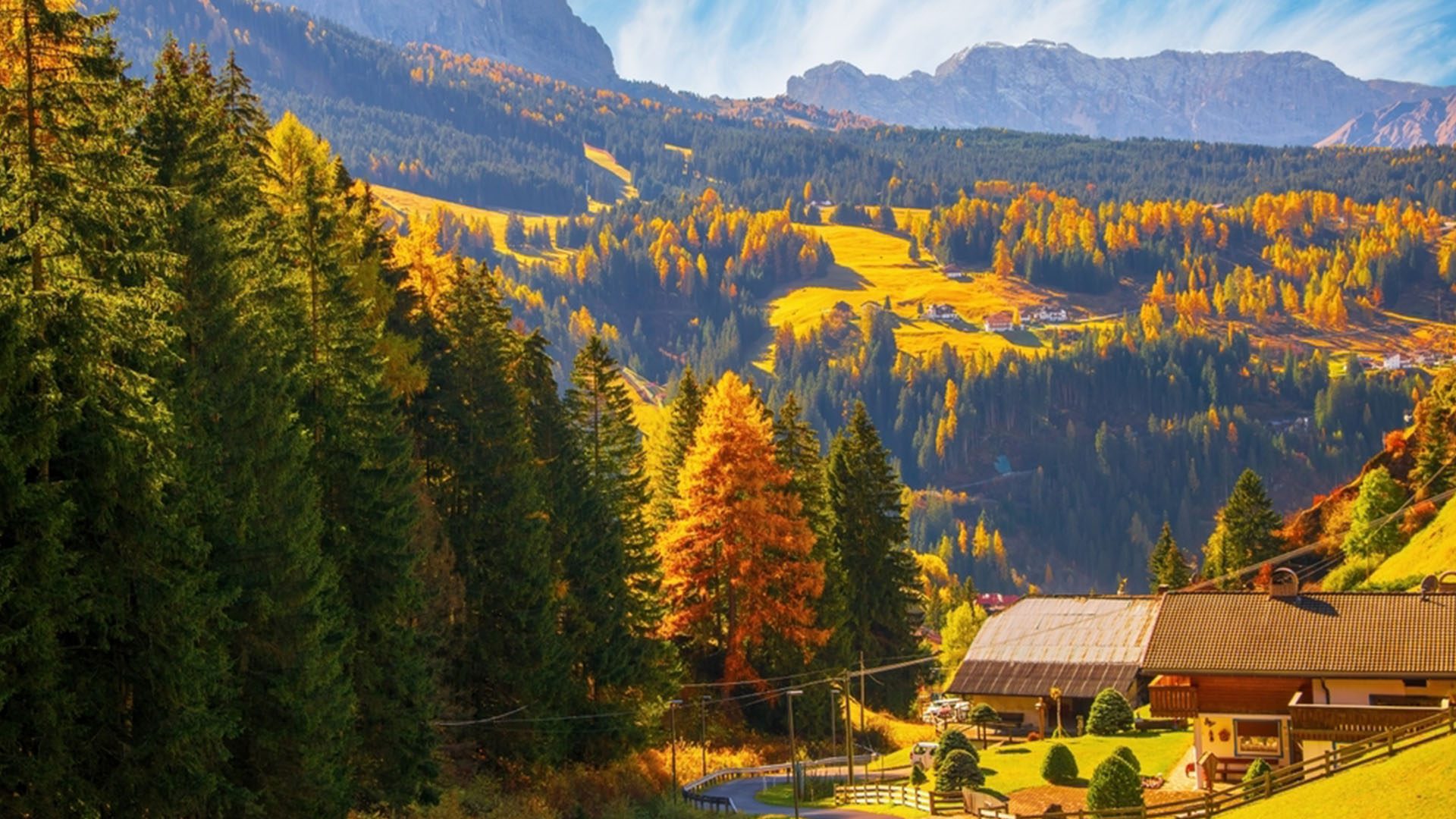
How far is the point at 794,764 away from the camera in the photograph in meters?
48.7

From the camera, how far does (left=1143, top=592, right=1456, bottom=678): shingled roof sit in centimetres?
3959

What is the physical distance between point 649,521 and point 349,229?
1232 inches

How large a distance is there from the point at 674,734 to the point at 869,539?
19846 mm

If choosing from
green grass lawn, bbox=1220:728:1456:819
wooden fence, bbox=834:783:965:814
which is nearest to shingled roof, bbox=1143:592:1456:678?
green grass lawn, bbox=1220:728:1456:819

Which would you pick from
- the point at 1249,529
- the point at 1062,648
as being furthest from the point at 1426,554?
the point at 1249,529

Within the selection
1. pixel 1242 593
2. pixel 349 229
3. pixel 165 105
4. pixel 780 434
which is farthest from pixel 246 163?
pixel 780 434

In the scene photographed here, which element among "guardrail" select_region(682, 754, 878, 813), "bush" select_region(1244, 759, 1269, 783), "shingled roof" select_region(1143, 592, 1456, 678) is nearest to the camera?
"bush" select_region(1244, 759, 1269, 783)

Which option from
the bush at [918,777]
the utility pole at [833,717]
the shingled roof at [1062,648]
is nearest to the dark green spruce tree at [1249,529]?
the shingled roof at [1062,648]

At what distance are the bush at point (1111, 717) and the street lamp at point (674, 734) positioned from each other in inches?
640

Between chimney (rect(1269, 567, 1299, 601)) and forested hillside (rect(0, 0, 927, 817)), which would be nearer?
forested hillside (rect(0, 0, 927, 817))

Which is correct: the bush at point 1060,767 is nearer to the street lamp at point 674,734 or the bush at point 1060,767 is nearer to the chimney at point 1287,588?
the chimney at point 1287,588

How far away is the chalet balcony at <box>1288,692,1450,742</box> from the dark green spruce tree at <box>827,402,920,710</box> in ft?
107

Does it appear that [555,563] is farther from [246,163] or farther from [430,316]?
[246,163]

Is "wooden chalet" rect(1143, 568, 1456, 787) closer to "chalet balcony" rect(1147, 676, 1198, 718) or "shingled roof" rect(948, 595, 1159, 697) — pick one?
"chalet balcony" rect(1147, 676, 1198, 718)
